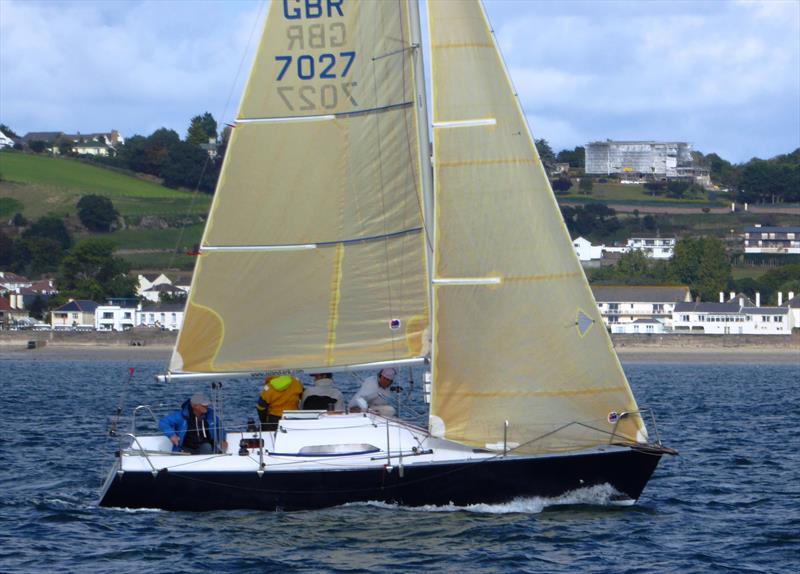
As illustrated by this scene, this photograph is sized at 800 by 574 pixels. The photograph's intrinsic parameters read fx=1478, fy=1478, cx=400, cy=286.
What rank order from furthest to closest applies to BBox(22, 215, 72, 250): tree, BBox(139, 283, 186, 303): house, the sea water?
BBox(22, 215, 72, 250): tree < BBox(139, 283, 186, 303): house < the sea water

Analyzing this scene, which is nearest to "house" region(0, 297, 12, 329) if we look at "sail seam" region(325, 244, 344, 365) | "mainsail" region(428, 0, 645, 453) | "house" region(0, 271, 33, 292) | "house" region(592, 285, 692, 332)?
"house" region(0, 271, 33, 292)

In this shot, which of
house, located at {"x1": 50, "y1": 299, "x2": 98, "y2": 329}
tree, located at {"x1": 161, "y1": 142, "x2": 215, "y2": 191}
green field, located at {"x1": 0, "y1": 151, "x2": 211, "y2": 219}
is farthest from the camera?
tree, located at {"x1": 161, "y1": 142, "x2": 215, "y2": 191}

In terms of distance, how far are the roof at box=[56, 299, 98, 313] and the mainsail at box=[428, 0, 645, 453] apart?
98.1 metres

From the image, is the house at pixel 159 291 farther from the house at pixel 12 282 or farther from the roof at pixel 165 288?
the house at pixel 12 282

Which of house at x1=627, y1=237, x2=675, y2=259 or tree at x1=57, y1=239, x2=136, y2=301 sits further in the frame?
house at x1=627, y1=237, x2=675, y2=259

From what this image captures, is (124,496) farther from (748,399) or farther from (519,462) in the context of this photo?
(748,399)

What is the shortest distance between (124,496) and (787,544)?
799 cm

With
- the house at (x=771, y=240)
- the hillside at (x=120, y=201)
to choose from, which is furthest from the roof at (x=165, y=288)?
the house at (x=771, y=240)

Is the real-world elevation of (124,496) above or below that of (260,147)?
below

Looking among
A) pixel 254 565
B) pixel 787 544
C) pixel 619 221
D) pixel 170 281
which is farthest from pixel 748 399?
pixel 619 221

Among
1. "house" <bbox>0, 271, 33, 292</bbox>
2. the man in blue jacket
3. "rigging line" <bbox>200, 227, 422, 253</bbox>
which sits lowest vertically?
the man in blue jacket

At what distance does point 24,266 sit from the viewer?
139 meters

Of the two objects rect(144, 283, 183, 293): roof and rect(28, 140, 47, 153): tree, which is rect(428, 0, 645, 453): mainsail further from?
rect(28, 140, 47, 153): tree

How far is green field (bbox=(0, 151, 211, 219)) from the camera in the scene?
14950 cm
